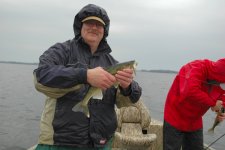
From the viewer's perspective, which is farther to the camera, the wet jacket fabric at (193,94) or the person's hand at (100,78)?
the wet jacket fabric at (193,94)

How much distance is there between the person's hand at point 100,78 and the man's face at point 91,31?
68cm

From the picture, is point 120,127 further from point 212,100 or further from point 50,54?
point 50,54

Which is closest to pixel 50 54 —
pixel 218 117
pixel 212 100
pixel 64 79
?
pixel 64 79

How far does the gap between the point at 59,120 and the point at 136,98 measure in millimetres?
940

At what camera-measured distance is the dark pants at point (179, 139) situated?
21.7ft

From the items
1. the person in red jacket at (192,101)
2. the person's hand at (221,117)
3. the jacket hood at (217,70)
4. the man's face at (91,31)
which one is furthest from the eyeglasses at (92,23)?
the person's hand at (221,117)

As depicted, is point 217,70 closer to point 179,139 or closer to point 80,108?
point 179,139

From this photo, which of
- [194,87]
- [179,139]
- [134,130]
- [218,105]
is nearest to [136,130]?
[134,130]

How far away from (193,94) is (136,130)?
316 centimetres

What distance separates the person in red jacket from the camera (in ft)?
20.2

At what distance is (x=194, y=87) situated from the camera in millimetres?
6051

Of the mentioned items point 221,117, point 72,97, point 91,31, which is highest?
point 91,31

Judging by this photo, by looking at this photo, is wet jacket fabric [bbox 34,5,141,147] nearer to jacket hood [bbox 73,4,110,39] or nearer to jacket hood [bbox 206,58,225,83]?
jacket hood [bbox 73,4,110,39]

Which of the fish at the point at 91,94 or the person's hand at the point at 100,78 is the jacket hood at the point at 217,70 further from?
the person's hand at the point at 100,78
